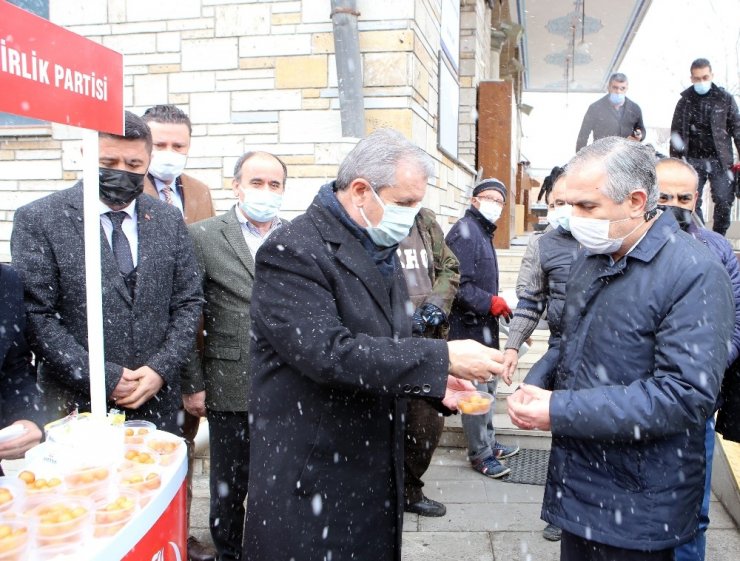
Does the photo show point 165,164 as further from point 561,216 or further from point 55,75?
point 561,216

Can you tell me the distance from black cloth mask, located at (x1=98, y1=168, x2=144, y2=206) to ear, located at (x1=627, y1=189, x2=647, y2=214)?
1.89m

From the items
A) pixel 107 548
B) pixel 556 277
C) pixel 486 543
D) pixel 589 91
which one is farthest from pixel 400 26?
pixel 589 91

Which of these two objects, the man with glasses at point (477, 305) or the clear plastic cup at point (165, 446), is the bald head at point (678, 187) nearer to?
the man with glasses at point (477, 305)

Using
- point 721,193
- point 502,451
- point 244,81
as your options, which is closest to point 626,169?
point 502,451

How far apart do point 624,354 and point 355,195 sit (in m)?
0.96

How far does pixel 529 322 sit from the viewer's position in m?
3.64

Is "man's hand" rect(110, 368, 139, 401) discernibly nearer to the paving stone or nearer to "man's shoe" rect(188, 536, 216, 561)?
"man's shoe" rect(188, 536, 216, 561)

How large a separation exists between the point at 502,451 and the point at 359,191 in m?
3.64

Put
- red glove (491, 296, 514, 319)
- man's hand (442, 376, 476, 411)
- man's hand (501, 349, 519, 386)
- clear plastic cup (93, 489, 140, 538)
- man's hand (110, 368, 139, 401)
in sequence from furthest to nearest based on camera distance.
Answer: red glove (491, 296, 514, 319), man's hand (501, 349, 519, 386), man's hand (110, 368, 139, 401), man's hand (442, 376, 476, 411), clear plastic cup (93, 489, 140, 538)

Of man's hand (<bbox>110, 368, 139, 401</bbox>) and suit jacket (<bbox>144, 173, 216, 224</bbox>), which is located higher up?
suit jacket (<bbox>144, 173, 216, 224</bbox>)

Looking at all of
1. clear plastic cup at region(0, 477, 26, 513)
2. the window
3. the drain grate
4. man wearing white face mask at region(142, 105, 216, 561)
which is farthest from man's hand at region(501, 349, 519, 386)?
the window

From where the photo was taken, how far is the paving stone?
148 inches

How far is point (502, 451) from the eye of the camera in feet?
17.2

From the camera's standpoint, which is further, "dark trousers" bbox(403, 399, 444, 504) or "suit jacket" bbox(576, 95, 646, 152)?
"suit jacket" bbox(576, 95, 646, 152)
